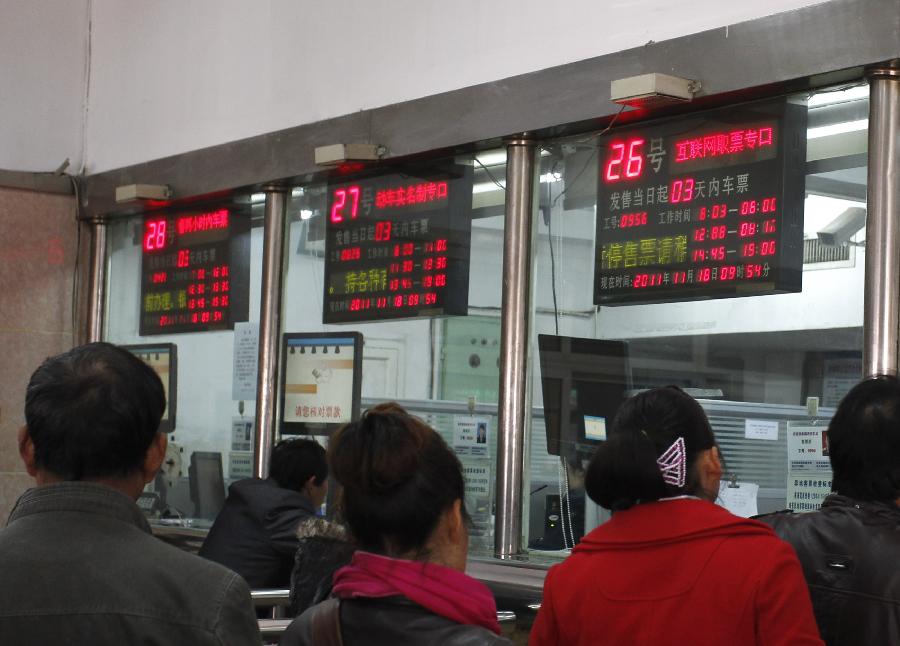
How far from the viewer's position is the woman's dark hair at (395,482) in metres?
1.69

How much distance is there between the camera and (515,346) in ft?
13.9

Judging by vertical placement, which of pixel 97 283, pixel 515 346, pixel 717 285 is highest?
pixel 97 283

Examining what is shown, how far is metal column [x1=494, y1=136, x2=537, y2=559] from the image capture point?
166 inches

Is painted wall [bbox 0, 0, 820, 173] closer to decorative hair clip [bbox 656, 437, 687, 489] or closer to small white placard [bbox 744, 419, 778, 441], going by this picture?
small white placard [bbox 744, 419, 778, 441]

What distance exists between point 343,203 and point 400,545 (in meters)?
3.42

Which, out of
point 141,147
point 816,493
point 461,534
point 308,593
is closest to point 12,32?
point 141,147

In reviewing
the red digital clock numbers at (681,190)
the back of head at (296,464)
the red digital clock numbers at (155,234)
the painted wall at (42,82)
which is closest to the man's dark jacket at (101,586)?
the red digital clock numbers at (681,190)

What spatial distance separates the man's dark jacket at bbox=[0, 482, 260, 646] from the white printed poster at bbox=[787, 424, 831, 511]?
2.22m

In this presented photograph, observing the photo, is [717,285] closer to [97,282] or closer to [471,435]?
[471,435]

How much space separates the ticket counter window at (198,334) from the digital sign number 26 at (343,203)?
1.72ft

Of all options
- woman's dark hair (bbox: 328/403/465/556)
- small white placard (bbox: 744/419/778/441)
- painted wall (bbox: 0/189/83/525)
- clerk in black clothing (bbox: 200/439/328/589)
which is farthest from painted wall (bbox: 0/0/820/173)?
woman's dark hair (bbox: 328/403/465/556)

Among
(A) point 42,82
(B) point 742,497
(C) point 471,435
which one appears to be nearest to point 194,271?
(A) point 42,82

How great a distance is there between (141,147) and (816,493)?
388 cm

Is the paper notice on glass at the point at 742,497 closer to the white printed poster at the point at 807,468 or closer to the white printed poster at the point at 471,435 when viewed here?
the white printed poster at the point at 807,468
